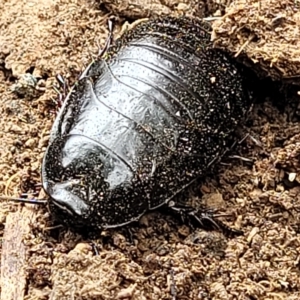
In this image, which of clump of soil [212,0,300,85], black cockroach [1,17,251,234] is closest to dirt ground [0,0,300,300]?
black cockroach [1,17,251,234]

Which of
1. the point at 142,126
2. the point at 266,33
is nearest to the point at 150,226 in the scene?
the point at 142,126

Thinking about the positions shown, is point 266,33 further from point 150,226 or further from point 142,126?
point 150,226

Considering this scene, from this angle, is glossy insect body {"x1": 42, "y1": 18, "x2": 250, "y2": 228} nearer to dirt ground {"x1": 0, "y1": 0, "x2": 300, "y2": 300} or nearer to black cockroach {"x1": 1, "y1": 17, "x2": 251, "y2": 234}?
black cockroach {"x1": 1, "y1": 17, "x2": 251, "y2": 234}

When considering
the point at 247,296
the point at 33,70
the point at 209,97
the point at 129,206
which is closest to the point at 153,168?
the point at 129,206

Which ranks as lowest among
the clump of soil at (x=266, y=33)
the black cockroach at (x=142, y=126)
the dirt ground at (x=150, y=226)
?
the dirt ground at (x=150, y=226)

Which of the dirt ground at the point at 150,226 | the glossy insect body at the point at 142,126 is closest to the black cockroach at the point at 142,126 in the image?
the glossy insect body at the point at 142,126

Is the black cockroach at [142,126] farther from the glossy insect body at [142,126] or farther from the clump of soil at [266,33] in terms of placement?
the clump of soil at [266,33]

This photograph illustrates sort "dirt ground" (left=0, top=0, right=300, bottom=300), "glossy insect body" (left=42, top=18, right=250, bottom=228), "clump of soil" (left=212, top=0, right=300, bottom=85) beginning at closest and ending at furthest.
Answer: "dirt ground" (left=0, top=0, right=300, bottom=300), "glossy insect body" (left=42, top=18, right=250, bottom=228), "clump of soil" (left=212, top=0, right=300, bottom=85)
